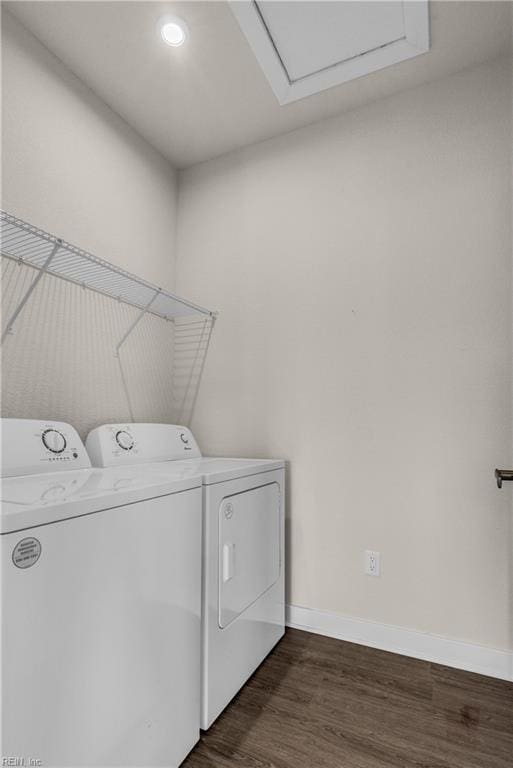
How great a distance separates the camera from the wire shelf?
5.10ft

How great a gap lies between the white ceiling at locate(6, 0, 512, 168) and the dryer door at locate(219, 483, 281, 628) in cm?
183

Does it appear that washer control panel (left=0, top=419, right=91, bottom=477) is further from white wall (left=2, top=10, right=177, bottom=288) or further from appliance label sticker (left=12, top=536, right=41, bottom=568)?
white wall (left=2, top=10, right=177, bottom=288)

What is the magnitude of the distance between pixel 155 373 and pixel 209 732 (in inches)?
63.0

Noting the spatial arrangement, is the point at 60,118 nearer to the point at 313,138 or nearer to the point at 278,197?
the point at 278,197

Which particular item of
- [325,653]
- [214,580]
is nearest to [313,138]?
[214,580]

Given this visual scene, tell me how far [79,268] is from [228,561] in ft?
4.30

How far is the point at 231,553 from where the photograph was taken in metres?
1.43

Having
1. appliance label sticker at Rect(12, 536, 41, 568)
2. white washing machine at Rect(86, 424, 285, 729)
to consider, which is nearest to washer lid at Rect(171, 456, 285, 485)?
white washing machine at Rect(86, 424, 285, 729)

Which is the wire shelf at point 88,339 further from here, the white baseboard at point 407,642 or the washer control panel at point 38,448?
the white baseboard at point 407,642

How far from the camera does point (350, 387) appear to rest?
6.43ft

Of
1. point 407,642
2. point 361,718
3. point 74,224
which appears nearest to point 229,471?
point 361,718

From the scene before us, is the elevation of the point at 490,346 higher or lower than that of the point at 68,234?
lower

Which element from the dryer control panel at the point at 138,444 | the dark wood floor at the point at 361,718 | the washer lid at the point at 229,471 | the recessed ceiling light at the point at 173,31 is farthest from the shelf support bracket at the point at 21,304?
the dark wood floor at the point at 361,718

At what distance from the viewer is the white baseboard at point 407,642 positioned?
5.27 ft
